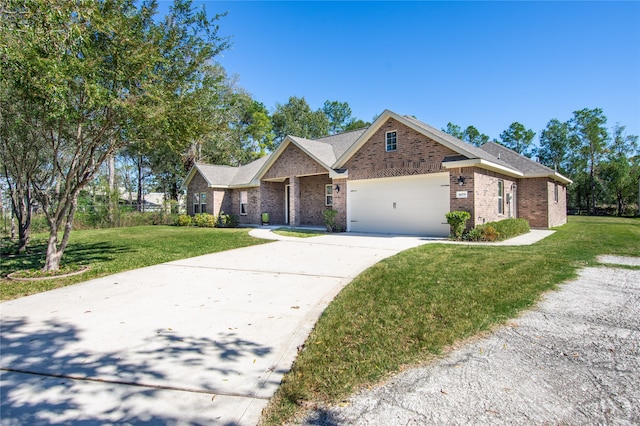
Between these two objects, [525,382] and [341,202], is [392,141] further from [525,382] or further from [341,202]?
[525,382]

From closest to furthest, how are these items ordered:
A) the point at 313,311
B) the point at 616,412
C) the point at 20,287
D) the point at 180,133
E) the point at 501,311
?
the point at 616,412 < the point at 501,311 < the point at 313,311 < the point at 20,287 < the point at 180,133

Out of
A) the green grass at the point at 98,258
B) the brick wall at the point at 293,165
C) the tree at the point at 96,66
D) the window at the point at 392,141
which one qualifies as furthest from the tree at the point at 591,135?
the tree at the point at 96,66

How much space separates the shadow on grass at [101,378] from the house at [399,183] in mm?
11920

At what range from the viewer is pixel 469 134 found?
58.7m

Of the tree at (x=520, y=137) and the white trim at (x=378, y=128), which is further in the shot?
the tree at (x=520, y=137)

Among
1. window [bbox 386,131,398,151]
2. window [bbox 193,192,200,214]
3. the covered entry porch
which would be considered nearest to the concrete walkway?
window [bbox 386,131,398,151]

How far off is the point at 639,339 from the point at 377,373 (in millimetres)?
3054

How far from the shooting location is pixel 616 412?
96.1 inches

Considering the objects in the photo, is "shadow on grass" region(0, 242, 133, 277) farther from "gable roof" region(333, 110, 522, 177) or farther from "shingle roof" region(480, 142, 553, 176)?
"shingle roof" region(480, 142, 553, 176)

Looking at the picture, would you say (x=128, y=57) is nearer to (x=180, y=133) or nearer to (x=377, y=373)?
(x=180, y=133)

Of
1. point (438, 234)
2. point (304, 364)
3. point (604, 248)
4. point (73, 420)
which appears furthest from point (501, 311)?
point (438, 234)

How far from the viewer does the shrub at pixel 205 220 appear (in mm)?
23219

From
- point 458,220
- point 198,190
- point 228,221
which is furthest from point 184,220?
point 458,220

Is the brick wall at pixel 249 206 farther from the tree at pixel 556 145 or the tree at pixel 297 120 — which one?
the tree at pixel 556 145
